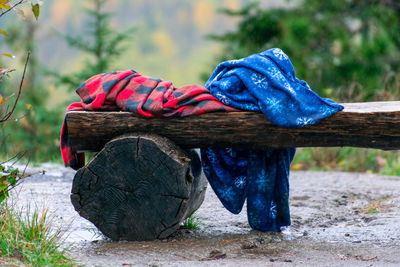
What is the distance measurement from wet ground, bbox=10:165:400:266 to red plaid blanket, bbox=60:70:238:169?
2.90 feet

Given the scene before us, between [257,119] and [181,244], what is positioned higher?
[257,119]

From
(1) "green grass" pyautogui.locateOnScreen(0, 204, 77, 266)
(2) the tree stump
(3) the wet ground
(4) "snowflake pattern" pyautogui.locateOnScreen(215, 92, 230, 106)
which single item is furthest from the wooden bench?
(1) "green grass" pyautogui.locateOnScreen(0, 204, 77, 266)

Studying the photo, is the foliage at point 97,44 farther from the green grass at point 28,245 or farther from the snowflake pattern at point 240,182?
the green grass at point 28,245

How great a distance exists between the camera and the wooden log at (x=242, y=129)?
4.05 metres

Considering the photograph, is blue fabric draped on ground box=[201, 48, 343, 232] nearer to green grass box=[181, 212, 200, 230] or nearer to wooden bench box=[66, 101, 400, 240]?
wooden bench box=[66, 101, 400, 240]

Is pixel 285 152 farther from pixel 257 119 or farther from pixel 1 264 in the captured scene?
pixel 1 264

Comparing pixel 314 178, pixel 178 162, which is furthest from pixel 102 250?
pixel 314 178

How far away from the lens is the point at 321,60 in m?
11.7

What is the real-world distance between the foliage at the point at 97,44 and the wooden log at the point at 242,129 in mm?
7839

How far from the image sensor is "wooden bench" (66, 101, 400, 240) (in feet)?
13.2

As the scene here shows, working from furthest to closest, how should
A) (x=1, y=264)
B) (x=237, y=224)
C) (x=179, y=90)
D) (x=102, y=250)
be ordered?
(x=237, y=224), (x=179, y=90), (x=102, y=250), (x=1, y=264)

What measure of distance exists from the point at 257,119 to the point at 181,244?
3.71ft

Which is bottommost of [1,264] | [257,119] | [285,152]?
[1,264]

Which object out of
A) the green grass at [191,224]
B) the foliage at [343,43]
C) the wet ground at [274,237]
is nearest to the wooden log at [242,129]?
the wet ground at [274,237]
